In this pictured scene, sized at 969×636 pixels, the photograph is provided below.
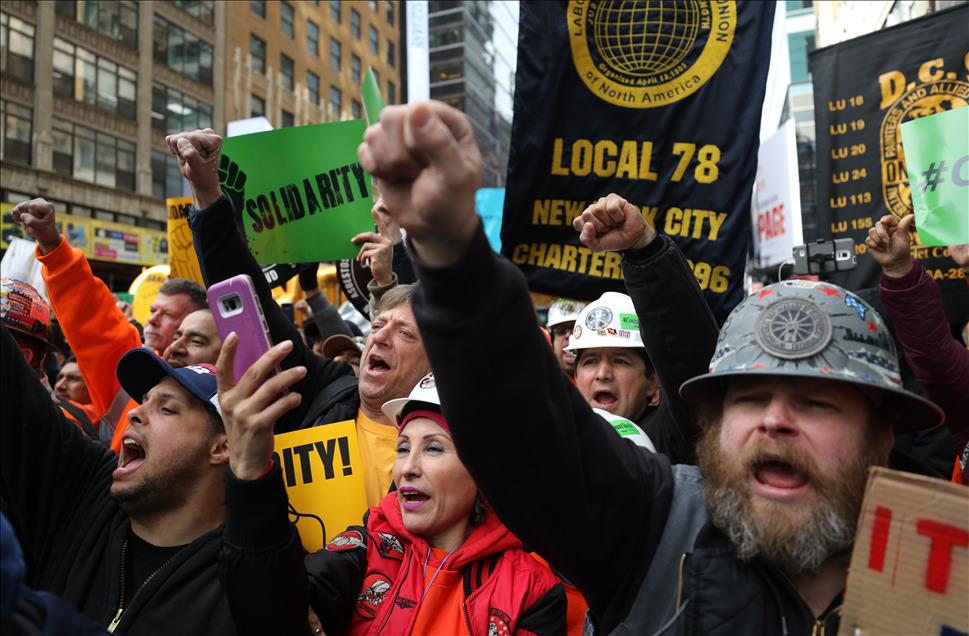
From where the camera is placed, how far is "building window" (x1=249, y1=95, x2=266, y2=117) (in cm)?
3516

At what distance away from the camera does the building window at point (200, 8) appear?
31500 mm

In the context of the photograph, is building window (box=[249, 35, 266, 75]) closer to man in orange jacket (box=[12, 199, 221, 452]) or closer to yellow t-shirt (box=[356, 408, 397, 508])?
man in orange jacket (box=[12, 199, 221, 452])

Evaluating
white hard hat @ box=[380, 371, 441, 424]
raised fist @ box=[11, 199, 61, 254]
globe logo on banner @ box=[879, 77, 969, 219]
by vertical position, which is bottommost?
white hard hat @ box=[380, 371, 441, 424]

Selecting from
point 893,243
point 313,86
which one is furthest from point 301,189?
point 313,86

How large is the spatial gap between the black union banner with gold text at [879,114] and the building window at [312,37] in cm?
3849

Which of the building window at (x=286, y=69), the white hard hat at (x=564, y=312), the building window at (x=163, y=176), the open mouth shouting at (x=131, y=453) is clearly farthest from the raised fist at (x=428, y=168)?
the building window at (x=286, y=69)

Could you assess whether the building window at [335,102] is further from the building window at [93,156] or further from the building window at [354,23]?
the building window at [93,156]

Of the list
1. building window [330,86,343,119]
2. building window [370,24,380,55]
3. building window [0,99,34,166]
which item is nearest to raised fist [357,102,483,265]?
building window [0,99,34,166]

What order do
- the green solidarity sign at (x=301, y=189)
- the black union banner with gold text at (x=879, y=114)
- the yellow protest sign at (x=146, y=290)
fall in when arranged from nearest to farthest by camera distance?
1. the green solidarity sign at (x=301, y=189)
2. the black union banner with gold text at (x=879, y=114)
3. the yellow protest sign at (x=146, y=290)

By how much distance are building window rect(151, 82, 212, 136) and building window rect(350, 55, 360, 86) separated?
13172 mm

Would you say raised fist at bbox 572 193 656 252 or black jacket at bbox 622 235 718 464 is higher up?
raised fist at bbox 572 193 656 252

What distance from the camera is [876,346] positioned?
1.73 metres

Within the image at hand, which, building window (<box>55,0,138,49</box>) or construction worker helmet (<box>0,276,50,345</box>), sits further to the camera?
building window (<box>55,0,138,49</box>)

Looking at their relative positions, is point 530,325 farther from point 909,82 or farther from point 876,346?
point 909,82
